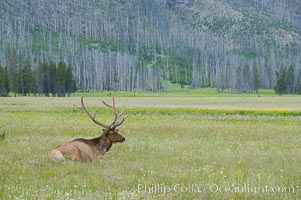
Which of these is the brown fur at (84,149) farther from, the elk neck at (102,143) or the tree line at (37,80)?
the tree line at (37,80)

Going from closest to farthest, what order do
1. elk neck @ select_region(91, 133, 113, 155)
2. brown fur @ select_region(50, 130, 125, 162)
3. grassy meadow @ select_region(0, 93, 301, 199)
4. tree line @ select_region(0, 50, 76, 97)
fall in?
grassy meadow @ select_region(0, 93, 301, 199)
brown fur @ select_region(50, 130, 125, 162)
elk neck @ select_region(91, 133, 113, 155)
tree line @ select_region(0, 50, 76, 97)

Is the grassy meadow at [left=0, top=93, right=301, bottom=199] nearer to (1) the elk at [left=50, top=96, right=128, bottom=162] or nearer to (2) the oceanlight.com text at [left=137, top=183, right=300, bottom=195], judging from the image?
(2) the oceanlight.com text at [left=137, top=183, right=300, bottom=195]

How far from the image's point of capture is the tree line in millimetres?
101000

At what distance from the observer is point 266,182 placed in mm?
10547

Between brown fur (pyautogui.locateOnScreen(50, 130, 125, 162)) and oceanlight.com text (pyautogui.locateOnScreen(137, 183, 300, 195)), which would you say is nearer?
oceanlight.com text (pyautogui.locateOnScreen(137, 183, 300, 195))

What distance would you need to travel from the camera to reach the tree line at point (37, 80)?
101 meters

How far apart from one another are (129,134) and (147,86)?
5640 inches

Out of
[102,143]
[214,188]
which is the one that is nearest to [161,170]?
[214,188]

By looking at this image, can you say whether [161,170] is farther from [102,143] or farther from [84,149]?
[102,143]

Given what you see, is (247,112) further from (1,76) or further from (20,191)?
(1,76)

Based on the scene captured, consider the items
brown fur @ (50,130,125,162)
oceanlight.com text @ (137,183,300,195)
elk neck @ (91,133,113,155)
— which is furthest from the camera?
elk neck @ (91,133,113,155)

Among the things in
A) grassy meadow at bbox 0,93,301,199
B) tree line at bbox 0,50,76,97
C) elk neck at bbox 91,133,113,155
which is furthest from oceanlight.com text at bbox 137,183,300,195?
tree line at bbox 0,50,76,97

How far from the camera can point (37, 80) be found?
105 metres

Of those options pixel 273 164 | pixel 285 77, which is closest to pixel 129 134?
pixel 273 164
